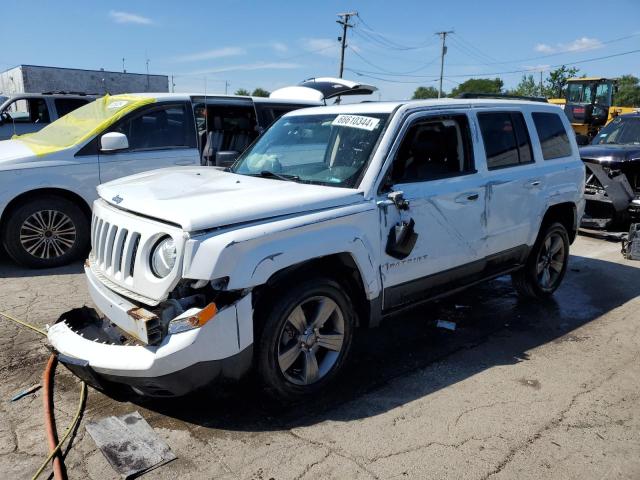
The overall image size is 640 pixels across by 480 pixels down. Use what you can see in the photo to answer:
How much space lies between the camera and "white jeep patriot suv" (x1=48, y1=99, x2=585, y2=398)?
9.39 ft

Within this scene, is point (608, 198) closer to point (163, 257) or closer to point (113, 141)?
point (113, 141)

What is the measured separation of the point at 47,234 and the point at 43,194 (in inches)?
17.8

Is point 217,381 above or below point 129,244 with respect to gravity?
below

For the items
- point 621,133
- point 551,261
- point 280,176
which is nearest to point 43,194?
point 280,176

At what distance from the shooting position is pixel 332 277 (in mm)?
3482

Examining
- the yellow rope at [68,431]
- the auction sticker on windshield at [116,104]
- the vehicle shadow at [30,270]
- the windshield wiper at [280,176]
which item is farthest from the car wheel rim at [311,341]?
the auction sticker on windshield at [116,104]

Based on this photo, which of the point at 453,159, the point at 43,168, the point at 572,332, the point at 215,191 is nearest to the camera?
the point at 215,191

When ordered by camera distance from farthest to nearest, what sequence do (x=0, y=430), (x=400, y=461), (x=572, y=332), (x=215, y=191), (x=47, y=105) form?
(x=47, y=105) < (x=572, y=332) < (x=215, y=191) < (x=0, y=430) < (x=400, y=461)

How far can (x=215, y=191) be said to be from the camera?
3.47 m

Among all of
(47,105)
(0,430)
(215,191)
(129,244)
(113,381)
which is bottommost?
(0,430)

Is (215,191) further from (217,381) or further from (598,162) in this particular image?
(598,162)

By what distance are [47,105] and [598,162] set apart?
1090 centimetres

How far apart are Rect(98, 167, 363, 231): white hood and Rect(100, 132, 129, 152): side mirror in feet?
6.73

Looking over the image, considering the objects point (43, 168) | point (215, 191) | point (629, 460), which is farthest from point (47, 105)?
point (629, 460)
